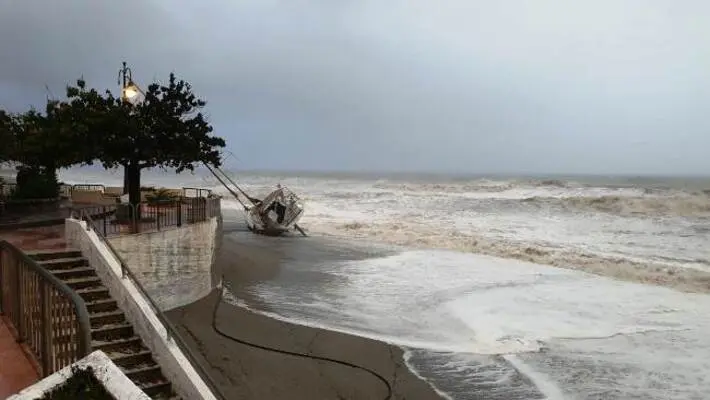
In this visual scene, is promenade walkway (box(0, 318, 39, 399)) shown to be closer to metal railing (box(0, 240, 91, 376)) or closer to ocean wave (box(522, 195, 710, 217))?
metal railing (box(0, 240, 91, 376))

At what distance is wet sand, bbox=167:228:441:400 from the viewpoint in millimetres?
8422

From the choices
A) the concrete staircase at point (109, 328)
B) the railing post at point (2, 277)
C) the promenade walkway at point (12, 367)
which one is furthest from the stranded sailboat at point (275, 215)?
the promenade walkway at point (12, 367)

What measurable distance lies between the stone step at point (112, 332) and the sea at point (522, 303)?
4.24 metres

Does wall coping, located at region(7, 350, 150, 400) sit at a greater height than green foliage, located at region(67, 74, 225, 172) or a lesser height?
lesser

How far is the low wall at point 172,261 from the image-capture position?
35.0 feet

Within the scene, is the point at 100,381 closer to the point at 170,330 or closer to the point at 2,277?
the point at 170,330

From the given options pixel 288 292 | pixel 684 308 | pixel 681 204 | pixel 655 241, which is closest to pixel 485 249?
pixel 655 241

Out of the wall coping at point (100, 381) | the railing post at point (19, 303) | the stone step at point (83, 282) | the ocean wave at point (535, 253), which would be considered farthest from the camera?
the ocean wave at point (535, 253)

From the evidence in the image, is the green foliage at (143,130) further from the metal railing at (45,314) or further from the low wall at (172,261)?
the metal railing at (45,314)

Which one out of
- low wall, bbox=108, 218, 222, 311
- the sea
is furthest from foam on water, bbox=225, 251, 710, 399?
low wall, bbox=108, 218, 222, 311

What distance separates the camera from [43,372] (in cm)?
556

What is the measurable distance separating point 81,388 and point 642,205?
44.5m

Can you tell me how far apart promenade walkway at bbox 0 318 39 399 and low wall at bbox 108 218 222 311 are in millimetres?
3907

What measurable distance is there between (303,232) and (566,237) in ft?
44.4
